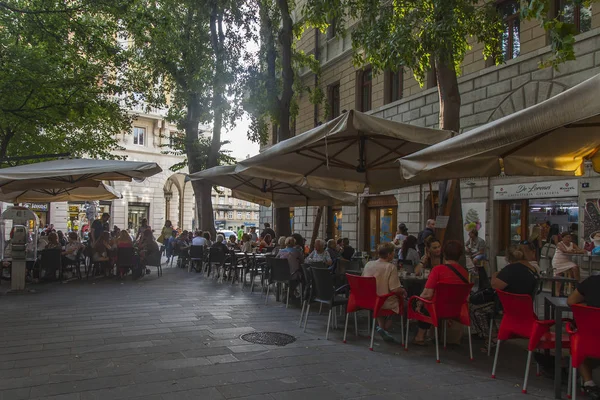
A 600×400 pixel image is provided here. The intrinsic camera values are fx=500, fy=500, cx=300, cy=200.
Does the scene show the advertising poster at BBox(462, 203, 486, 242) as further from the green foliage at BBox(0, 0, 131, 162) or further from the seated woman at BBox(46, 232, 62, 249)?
the seated woman at BBox(46, 232, 62, 249)

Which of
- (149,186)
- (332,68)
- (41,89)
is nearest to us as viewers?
(41,89)

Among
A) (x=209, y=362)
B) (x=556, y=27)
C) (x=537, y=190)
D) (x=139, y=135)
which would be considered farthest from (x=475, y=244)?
(x=139, y=135)

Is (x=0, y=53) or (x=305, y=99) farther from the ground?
(x=305, y=99)

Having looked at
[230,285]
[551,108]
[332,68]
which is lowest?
[230,285]

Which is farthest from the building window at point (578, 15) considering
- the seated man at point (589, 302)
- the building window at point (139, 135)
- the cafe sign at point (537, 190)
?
the building window at point (139, 135)

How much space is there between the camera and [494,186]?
43.8 ft

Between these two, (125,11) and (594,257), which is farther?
(125,11)

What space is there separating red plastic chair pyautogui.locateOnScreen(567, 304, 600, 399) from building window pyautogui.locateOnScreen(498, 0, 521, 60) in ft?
35.2

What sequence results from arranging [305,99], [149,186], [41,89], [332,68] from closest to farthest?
[41,89]
[332,68]
[305,99]
[149,186]

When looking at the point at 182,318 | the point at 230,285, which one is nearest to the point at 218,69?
the point at 230,285

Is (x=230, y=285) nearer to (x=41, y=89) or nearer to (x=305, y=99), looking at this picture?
(x=41, y=89)

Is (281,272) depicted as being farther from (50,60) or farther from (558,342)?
(50,60)

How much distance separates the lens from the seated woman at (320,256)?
892 cm

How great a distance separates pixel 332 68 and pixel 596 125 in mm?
17611
